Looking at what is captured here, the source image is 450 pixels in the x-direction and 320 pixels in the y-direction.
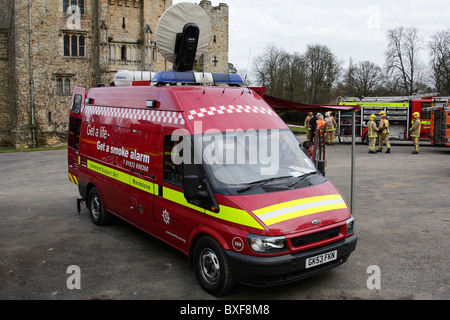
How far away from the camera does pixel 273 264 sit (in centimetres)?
450

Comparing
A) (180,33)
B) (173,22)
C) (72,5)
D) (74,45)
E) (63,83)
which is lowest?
(180,33)

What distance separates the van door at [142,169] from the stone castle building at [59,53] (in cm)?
3097

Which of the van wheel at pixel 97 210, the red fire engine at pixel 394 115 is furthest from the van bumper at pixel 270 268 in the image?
the red fire engine at pixel 394 115

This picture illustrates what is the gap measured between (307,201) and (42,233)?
5.12 metres

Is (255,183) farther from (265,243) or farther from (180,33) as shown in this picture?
(180,33)

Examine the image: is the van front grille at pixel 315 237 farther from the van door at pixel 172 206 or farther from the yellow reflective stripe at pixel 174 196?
the van door at pixel 172 206

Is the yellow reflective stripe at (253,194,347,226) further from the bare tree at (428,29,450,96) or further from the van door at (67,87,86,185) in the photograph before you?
the bare tree at (428,29,450,96)

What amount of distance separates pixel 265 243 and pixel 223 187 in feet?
2.86

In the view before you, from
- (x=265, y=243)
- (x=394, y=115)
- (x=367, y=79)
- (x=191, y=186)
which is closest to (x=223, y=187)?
(x=191, y=186)

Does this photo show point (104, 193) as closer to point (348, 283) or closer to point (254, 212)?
point (254, 212)

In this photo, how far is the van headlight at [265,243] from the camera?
4543 millimetres

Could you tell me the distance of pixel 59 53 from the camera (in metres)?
37.6

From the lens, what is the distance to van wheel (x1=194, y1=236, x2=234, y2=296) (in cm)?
481
